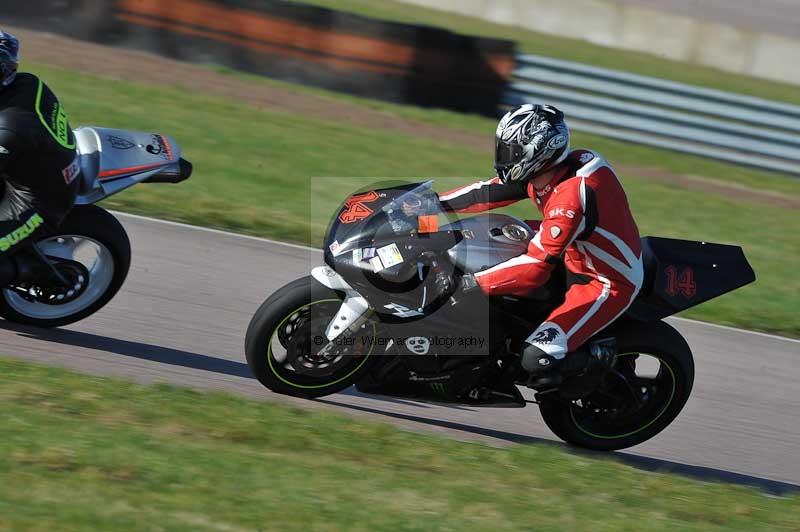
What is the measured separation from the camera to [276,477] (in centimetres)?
451

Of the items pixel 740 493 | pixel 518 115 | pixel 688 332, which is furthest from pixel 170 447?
pixel 688 332

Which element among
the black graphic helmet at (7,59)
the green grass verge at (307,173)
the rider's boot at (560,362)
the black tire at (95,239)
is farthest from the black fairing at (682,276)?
the black graphic helmet at (7,59)

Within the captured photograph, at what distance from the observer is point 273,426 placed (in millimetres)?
5125

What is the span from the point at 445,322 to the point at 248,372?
1461 millimetres

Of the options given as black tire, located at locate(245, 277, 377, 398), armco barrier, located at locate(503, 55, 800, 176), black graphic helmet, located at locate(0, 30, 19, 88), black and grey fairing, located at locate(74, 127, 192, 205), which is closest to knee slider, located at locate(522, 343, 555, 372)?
black tire, located at locate(245, 277, 377, 398)

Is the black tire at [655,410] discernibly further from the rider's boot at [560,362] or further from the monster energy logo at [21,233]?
the monster energy logo at [21,233]

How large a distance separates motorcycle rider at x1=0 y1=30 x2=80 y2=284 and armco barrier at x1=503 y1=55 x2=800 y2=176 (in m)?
9.42

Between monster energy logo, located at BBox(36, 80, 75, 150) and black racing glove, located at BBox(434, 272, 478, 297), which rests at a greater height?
monster energy logo, located at BBox(36, 80, 75, 150)

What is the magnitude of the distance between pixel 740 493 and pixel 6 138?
4.28 meters

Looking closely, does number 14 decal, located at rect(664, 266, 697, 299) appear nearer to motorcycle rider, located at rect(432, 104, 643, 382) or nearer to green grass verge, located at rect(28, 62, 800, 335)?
motorcycle rider, located at rect(432, 104, 643, 382)

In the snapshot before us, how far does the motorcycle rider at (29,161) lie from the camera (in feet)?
18.4

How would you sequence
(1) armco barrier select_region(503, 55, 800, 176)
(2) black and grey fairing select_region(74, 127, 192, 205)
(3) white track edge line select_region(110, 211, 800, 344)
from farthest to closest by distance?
(1) armco barrier select_region(503, 55, 800, 176) → (3) white track edge line select_region(110, 211, 800, 344) → (2) black and grey fairing select_region(74, 127, 192, 205)

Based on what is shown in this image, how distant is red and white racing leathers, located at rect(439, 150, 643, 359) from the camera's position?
5137 mm

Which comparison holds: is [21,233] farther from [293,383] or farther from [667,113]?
[667,113]
